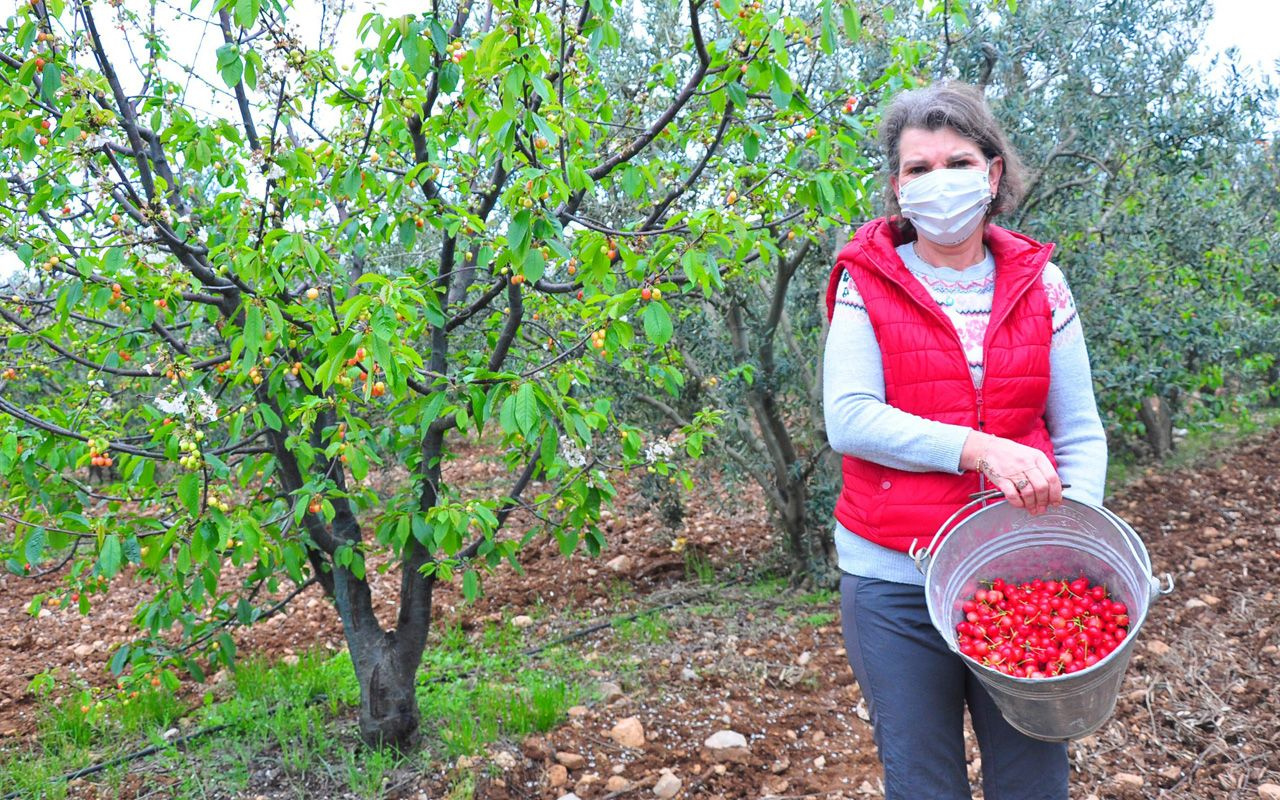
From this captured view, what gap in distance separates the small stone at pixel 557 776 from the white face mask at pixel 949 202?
7.06 ft

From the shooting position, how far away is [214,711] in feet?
12.0

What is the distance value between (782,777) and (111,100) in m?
2.92

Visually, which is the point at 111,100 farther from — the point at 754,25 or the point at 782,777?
the point at 782,777

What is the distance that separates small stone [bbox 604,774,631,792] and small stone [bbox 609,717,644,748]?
227 millimetres

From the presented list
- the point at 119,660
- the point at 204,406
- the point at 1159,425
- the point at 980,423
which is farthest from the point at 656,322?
the point at 1159,425

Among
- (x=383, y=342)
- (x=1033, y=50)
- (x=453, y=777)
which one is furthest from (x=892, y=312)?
(x=1033, y=50)

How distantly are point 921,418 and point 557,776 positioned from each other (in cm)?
200

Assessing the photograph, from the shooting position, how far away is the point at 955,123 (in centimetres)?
183

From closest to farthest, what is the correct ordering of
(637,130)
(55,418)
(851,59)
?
(55,418) < (637,130) < (851,59)

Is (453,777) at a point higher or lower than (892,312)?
lower

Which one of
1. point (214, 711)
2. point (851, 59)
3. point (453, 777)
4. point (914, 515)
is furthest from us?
point (851, 59)

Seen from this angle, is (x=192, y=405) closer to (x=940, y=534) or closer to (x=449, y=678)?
(x=940, y=534)

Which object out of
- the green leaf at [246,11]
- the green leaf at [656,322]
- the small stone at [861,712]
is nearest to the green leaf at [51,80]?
the green leaf at [246,11]

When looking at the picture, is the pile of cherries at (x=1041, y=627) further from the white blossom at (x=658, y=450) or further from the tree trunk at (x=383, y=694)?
the tree trunk at (x=383, y=694)
